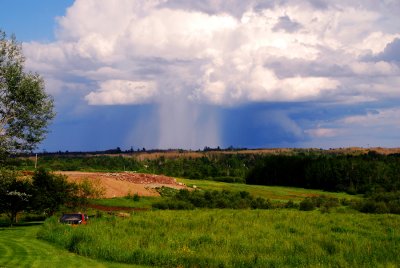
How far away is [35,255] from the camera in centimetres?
2909

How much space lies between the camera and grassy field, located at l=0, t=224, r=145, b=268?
26650 millimetres

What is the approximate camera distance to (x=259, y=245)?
33188 millimetres

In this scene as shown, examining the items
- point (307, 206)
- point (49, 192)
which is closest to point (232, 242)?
point (49, 192)

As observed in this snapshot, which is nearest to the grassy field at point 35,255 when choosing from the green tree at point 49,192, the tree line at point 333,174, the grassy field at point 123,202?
the green tree at point 49,192

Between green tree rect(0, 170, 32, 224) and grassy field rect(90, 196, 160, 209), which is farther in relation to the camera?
grassy field rect(90, 196, 160, 209)

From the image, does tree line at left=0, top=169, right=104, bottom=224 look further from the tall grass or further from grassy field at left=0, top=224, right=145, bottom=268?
grassy field at left=0, top=224, right=145, bottom=268

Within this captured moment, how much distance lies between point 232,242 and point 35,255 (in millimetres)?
12796

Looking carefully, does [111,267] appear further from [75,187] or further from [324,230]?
[75,187]

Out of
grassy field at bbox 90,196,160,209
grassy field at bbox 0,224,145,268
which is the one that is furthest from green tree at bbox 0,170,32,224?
grassy field at bbox 90,196,160,209

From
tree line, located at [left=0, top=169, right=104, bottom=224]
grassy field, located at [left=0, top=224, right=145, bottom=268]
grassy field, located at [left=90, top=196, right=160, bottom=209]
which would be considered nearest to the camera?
grassy field, located at [left=0, top=224, right=145, bottom=268]

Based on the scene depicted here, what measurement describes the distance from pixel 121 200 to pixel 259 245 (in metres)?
41.0

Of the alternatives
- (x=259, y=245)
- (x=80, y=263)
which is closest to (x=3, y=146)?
(x=80, y=263)

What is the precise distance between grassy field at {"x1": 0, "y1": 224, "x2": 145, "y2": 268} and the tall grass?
1268 mm

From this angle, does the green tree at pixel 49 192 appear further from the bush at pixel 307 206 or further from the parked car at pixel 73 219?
the bush at pixel 307 206
